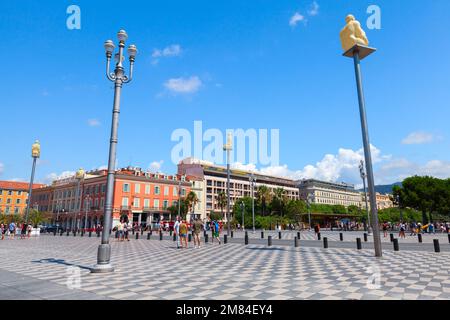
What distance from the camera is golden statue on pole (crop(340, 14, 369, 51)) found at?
1541 cm

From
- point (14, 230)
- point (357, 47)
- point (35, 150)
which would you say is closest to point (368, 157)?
point (357, 47)

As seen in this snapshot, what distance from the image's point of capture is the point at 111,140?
33.7 feet

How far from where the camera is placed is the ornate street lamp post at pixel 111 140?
9391 mm

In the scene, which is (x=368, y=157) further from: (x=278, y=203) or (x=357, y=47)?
(x=278, y=203)

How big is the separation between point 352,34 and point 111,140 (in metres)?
12.7

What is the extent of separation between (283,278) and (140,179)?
59390mm

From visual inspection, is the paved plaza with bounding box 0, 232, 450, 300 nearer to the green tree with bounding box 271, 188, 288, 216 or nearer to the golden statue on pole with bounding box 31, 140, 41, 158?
the golden statue on pole with bounding box 31, 140, 41, 158

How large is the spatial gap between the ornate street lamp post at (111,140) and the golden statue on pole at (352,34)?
10595 mm

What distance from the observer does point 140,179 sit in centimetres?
6450

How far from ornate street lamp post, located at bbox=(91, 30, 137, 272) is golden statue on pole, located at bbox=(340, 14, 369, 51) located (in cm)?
1060

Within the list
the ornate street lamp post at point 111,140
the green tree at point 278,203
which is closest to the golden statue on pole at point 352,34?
the ornate street lamp post at point 111,140

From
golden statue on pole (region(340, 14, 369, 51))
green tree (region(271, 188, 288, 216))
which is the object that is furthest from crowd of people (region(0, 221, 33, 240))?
green tree (region(271, 188, 288, 216))
